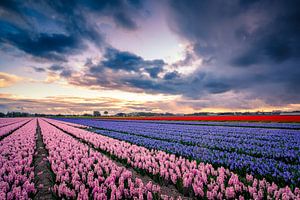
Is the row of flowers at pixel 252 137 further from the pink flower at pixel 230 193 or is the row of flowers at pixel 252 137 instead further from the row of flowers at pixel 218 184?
the pink flower at pixel 230 193

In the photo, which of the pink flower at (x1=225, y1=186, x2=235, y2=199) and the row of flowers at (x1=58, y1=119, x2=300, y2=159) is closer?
the pink flower at (x1=225, y1=186, x2=235, y2=199)

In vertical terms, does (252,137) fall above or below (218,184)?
below

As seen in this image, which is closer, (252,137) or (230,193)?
(230,193)

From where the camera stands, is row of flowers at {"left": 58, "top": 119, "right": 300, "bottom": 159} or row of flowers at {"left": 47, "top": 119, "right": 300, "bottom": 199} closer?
row of flowers at {"left": 47, "top": 119, "right": 300, "bottom": 199}

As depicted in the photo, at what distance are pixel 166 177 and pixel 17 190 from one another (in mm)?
3654

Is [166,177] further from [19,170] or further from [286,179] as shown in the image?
[19,170]

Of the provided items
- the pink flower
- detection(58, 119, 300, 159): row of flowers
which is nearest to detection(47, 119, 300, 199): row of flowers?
the pink flower

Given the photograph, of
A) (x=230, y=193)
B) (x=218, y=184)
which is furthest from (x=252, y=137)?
(x=230, y=193)

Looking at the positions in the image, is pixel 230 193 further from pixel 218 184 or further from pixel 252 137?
pixel 252 137

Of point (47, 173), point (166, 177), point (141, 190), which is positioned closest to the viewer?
point (141, 190)

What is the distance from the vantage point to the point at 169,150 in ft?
33.2

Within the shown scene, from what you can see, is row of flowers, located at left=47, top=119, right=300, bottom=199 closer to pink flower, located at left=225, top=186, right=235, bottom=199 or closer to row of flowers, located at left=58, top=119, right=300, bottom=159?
pink flower, located at left=225, top=186, right=235, bottom=199

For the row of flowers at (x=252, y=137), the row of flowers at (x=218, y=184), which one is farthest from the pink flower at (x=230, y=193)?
the row of flowers at (x=252, y=137)

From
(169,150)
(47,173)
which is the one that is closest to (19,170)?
(47,173)
